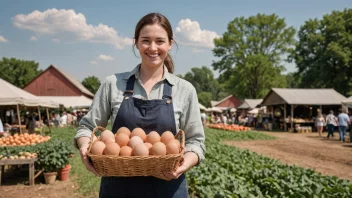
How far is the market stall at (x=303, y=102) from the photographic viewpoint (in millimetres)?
28422

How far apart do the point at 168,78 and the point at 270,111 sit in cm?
3637

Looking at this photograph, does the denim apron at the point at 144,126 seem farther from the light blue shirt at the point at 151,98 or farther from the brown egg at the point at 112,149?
the brown egg at the point at 112,149

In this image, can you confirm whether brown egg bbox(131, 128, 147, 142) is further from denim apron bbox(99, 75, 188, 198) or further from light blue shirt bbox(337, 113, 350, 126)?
light blue shirt bbox(337, 113, 350, 126)

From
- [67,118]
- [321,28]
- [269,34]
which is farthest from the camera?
[269,34]

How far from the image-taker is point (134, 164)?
74.4 inches

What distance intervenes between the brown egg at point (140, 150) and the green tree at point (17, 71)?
84025 millimetres

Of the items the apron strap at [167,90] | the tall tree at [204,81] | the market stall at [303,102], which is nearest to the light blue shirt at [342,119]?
the market stall at [303,102]

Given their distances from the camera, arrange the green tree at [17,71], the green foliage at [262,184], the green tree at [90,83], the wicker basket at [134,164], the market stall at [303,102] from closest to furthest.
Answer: the wicker basket at [134,164], the green foliage at [262,184], the market stall at [303,102], the green tree at [17,71], the green tree at [90,83]

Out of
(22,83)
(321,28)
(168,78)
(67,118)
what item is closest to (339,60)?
(321,28)

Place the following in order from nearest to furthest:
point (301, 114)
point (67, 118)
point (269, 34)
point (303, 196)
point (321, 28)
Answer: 1. point (303, 196)
2. point (301, 114)
3. point (67, 118)
4. point (321, 28)
5. point (269, 34)

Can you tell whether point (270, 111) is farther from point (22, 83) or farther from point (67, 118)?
point (22, 83)

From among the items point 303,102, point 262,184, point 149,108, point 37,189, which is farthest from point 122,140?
point 303,102

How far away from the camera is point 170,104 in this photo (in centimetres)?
225

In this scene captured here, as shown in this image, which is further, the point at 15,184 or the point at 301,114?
the point at 301,114
